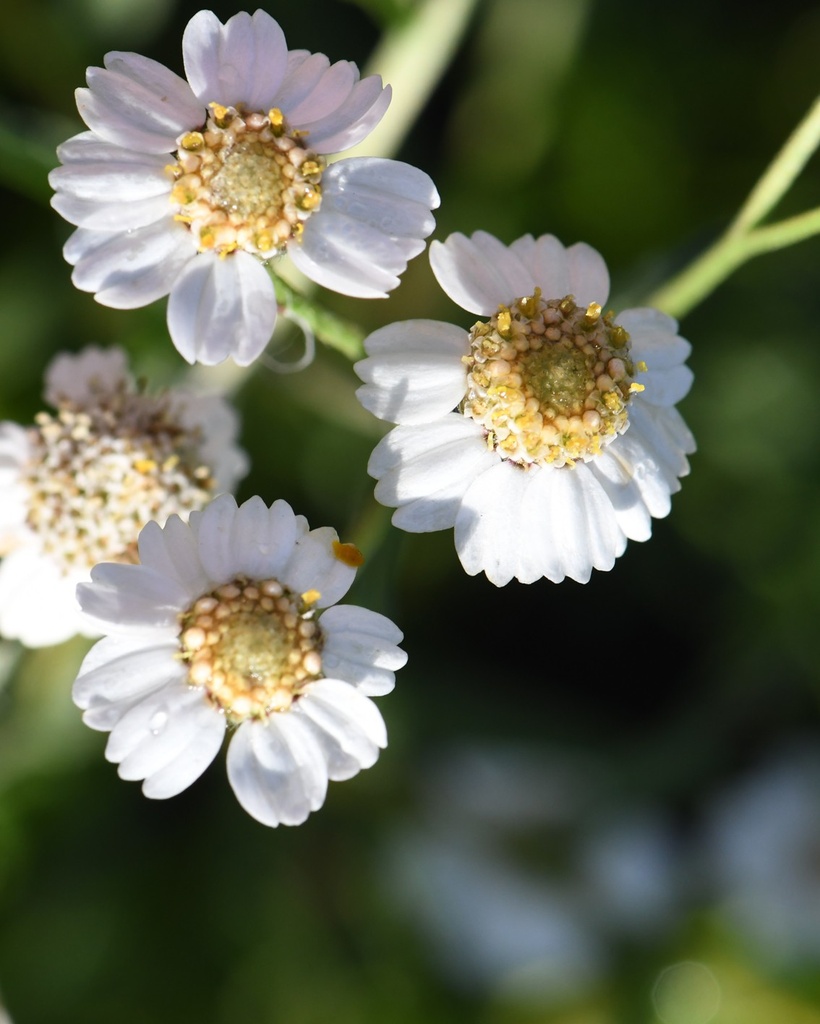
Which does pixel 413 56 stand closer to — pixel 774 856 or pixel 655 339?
pixel 655 339

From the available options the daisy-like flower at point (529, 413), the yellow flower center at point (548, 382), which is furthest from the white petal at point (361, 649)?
the yellow flower center at point (548, 382)

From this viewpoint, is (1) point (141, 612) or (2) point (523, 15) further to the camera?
(2) point (523, 15)

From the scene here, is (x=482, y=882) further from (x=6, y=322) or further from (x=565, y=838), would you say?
(x=6, y=322)

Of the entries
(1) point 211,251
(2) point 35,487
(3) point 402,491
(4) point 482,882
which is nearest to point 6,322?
(2) point 35,487

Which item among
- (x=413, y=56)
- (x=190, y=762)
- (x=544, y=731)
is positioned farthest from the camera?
(x=544, y=731)

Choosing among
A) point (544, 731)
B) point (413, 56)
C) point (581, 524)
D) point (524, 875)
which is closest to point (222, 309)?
point (581, 524)
